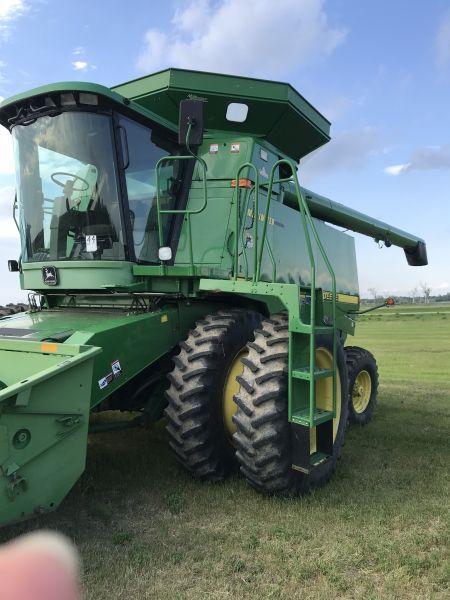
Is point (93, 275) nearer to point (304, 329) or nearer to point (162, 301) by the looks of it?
point (162, 301)

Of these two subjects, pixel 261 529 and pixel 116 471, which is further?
pixel 116 471

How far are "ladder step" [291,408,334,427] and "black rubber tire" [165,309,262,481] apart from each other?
684mm

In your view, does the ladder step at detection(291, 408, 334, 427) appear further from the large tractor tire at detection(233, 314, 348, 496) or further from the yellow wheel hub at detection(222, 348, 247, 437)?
the yellow wheel hub at detection(222, 348, 247, 437)

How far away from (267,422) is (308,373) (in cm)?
46

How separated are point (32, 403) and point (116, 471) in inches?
68.0

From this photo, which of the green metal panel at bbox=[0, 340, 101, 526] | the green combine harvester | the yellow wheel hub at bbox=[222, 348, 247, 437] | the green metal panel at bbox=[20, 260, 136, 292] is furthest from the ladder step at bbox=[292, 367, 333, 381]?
the green metal panel at bbox=[20, 260, 136, 292]

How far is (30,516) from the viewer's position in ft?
10.0

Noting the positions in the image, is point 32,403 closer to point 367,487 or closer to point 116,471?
point 116,471

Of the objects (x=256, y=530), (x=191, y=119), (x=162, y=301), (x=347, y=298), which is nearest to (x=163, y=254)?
(x=162, y=301)

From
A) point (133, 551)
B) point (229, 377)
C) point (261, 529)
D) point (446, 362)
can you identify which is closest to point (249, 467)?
point (261, 529)

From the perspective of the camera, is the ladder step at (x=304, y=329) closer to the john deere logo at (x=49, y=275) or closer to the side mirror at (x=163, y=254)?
the side mirror at (x=163, y=254)

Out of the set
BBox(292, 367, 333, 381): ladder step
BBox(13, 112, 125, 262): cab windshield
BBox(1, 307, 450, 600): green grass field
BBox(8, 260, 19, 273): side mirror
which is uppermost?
BBox(13, 112, 125, 262): cab windshield

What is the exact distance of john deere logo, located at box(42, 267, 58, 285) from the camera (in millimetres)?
4516

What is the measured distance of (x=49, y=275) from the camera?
4.55m
